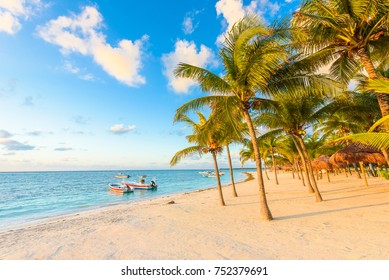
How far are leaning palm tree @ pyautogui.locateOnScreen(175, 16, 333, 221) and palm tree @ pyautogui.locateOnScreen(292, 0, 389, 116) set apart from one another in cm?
89

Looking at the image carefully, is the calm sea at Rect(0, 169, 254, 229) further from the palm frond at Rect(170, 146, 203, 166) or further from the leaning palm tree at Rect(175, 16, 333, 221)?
the leaning palm tree at Rect(175, 16, 333, 221)

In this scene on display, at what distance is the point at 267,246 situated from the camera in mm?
4543

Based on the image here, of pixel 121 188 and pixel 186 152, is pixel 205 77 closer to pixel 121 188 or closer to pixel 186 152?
pixel 186 152

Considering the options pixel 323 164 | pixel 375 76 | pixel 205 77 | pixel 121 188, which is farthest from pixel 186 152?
pixel 121 188

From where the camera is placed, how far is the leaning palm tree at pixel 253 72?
6.13 metres

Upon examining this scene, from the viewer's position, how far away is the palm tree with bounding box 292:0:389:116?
5.88 m

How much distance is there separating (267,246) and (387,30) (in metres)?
7.57

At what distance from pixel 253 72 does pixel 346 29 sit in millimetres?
3530

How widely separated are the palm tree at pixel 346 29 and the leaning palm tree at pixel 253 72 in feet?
2.93

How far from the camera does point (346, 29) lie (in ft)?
21.0

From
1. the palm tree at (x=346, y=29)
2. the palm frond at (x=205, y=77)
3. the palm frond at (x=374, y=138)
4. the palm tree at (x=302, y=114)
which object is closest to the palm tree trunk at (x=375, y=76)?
the palm tree at (x=346, y=29)

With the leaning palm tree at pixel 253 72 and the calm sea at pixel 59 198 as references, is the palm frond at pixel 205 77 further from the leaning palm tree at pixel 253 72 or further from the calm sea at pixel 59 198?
the calm sea at pixel 59 198
